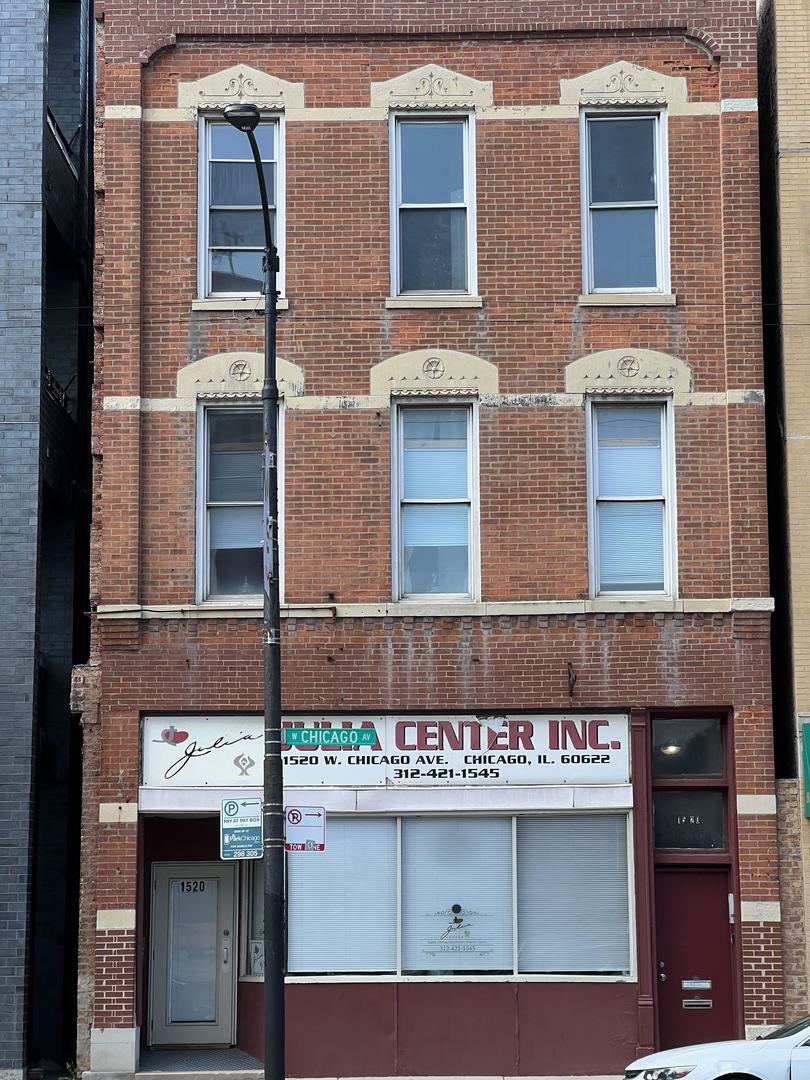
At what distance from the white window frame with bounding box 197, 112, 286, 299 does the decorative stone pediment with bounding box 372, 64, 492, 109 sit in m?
1.22

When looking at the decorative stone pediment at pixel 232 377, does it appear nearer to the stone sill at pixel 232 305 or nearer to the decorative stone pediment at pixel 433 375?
the stone sill at pixel 232 305

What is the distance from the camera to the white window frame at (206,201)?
57.1 feet

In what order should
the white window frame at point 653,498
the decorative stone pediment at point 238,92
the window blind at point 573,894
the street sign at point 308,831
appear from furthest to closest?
the decorative stone pediment at point 238,92, the white window frame at point 653,498, the window blind at point 573,894, the street sign at point 308,831

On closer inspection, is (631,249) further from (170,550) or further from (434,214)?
(170,550)

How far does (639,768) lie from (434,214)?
683 centimetres

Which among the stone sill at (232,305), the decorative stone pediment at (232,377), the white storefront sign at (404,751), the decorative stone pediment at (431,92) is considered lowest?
the white storefront sign at (404,751)

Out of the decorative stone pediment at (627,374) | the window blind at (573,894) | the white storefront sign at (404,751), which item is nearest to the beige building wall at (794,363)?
the decorative stone pediment at (627,374)

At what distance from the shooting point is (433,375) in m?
17.1

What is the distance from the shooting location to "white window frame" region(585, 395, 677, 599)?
17.0m

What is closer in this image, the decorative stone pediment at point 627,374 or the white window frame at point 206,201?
the decorative stone pediment at point 627,374

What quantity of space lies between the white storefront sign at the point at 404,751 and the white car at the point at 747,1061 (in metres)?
4.11

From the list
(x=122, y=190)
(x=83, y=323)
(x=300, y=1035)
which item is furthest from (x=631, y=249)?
(x=300, y=1035)

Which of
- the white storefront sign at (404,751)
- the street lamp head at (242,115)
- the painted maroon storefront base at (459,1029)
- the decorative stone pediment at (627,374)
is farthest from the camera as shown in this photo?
the decorative stone pediment at (627,374)

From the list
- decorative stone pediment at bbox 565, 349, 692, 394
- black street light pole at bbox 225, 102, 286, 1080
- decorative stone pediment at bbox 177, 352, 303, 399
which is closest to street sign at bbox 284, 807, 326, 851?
black street light pole at bbox 225, 102, 286, 1080
